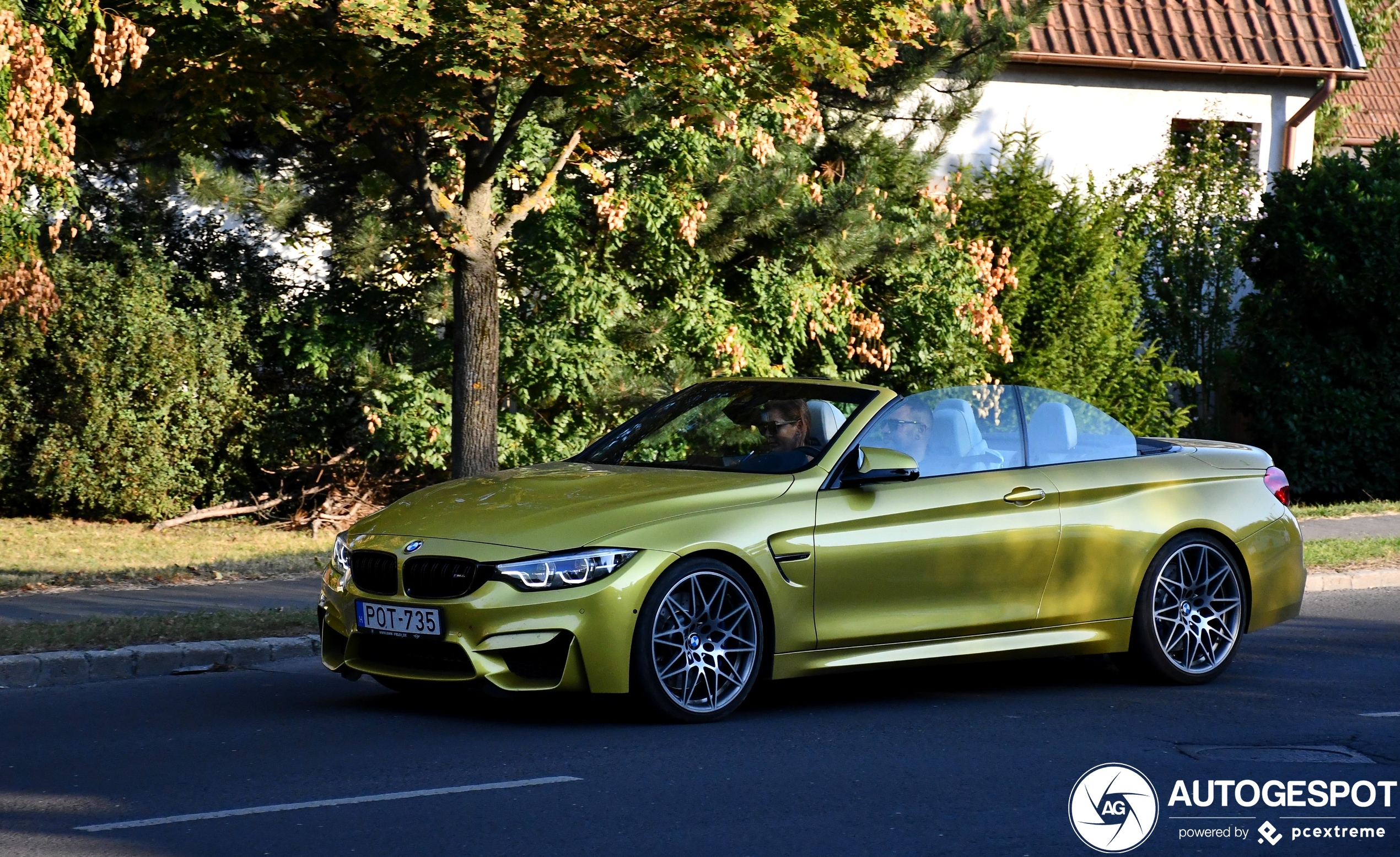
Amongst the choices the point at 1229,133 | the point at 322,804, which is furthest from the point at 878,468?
the point at 1229,133

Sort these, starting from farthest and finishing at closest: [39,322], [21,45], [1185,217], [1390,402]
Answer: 1. [1185,217]
2. [1390,402]
3. [39,322]
4. [21,45]

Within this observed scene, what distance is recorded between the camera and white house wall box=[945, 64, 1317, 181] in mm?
21875

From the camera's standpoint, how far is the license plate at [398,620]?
6851 millimetres

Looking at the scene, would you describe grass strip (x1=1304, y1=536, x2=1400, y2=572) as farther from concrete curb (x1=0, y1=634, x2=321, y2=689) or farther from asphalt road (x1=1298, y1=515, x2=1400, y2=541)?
concrete curb (x1=0, y1=634, x2=321, y2=689)

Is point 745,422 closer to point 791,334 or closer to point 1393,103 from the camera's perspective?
point 791,334

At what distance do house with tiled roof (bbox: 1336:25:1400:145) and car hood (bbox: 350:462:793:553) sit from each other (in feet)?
77.4

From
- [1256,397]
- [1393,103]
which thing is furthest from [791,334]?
[1393,103]

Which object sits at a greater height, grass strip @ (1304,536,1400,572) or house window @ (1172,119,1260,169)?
house window @ (1172,119,1260,169)

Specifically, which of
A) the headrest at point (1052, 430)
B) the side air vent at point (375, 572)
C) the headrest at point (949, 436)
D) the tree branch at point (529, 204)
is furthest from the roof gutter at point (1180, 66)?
the side air vent at point (375, 572)

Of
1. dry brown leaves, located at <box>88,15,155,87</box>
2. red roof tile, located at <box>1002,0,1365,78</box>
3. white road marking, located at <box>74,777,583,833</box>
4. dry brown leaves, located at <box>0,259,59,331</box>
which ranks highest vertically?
red roof tile, located at <box>1002,0,1365,78</box>

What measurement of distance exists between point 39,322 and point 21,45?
14.6 ft

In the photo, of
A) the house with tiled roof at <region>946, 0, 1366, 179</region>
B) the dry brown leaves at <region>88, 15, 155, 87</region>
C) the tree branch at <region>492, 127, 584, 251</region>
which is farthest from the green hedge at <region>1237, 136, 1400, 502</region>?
the dry brown leaves at <region>88, 15, 155, 87</region>

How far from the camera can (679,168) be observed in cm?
1606

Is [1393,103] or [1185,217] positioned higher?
[1393,103]
